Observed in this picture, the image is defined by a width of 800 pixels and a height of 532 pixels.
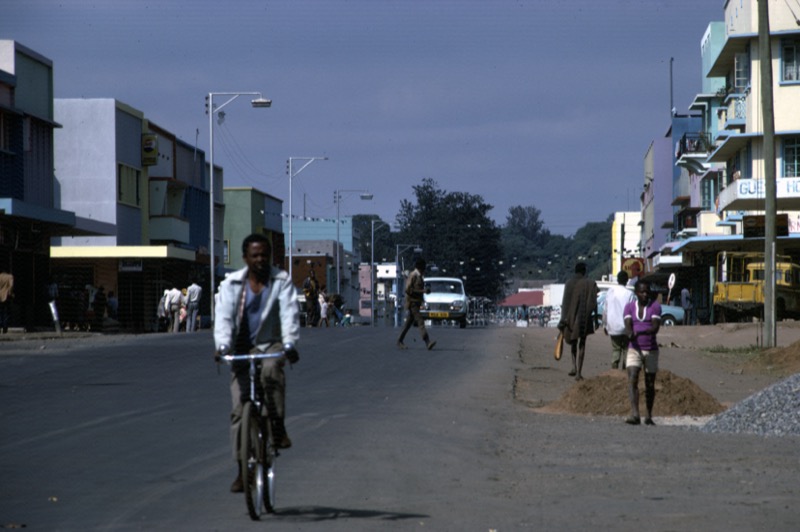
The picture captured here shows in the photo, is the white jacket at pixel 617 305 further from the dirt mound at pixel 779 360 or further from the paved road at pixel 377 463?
the dirt mound at pixel 779 360

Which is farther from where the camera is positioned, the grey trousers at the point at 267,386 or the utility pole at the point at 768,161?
the utility pole at the point at 768,161

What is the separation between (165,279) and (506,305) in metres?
107

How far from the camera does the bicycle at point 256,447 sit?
9.23m

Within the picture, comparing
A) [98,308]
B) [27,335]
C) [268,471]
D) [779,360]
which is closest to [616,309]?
[779,360]

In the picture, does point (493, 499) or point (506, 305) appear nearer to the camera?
point (493, 499)

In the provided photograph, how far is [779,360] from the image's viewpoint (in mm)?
28562

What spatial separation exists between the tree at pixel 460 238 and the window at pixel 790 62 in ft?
341

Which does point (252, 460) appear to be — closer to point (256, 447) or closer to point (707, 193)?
point (256, 447)

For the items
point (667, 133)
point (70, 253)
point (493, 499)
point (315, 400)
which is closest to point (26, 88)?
point (70, 253)

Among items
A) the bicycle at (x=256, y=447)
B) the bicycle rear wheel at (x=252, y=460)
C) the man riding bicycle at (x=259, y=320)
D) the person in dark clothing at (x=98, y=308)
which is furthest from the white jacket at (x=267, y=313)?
the person in dark clothing at (x=98, y=308)

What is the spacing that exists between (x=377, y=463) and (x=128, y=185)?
58.5m

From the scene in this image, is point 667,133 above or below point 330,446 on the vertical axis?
above

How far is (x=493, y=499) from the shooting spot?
10461mm

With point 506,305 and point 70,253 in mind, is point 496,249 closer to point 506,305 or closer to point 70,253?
point 506,305
